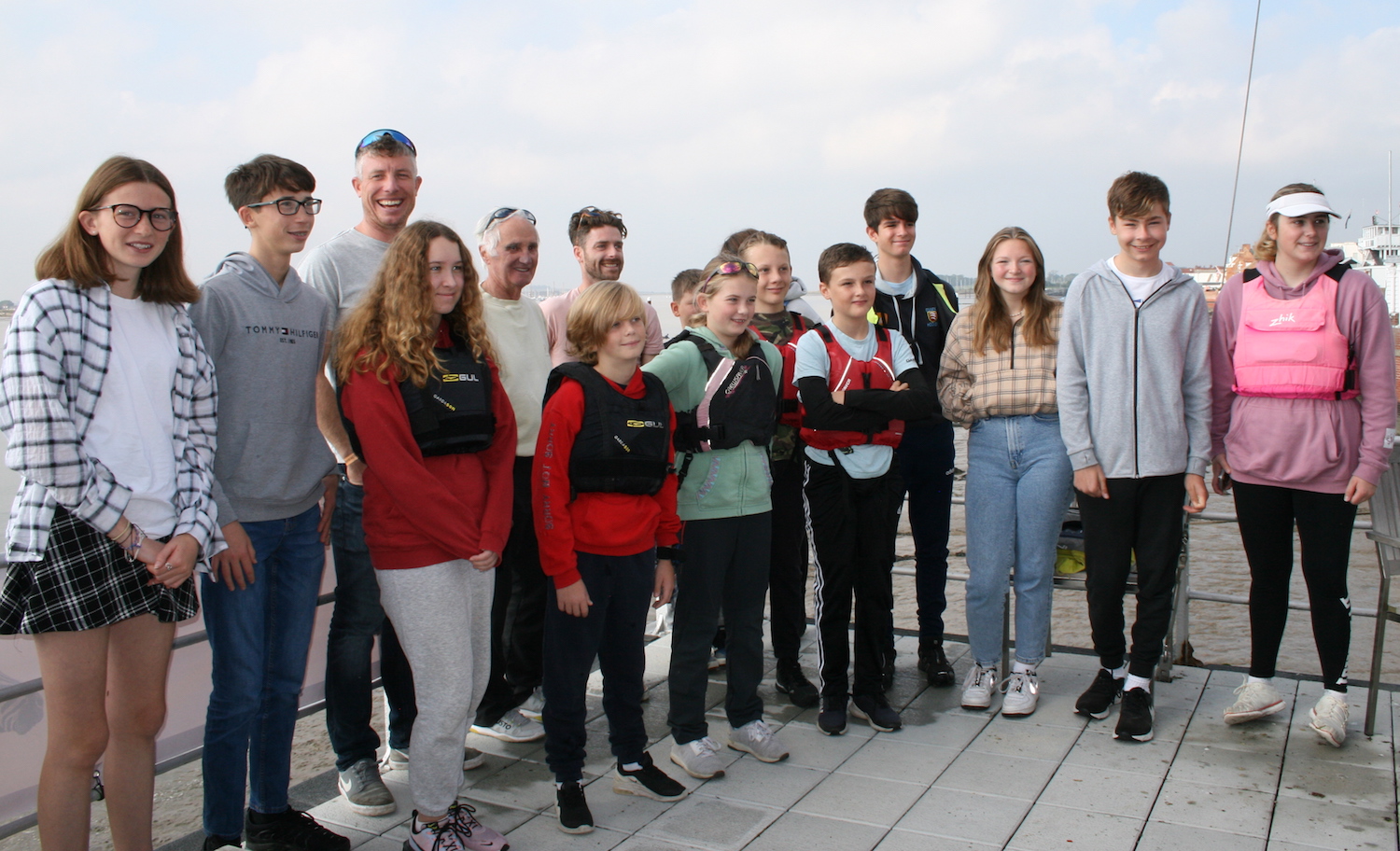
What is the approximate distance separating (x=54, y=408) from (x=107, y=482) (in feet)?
0.66

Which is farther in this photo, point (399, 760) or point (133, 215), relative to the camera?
point (399, 760)

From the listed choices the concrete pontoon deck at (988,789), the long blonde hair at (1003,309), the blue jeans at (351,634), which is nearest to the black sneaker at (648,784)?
the concrete pontoon deck at (988,789)

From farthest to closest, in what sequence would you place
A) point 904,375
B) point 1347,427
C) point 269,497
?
point 904,375, point 1347,427, point 269,497

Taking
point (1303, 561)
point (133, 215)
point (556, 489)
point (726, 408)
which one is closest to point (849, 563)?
point (726, 408)

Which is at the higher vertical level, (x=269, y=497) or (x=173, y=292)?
(x=173, y=292)

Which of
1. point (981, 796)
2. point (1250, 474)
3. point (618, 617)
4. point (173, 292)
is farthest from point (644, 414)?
point (1250, 474)

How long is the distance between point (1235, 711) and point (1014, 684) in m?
0.77

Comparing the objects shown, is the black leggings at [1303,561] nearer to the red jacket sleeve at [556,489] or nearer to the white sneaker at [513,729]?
the red jacket sleeve at [556,489]

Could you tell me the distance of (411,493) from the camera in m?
2.64

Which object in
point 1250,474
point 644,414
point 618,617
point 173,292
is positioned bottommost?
point 618,617

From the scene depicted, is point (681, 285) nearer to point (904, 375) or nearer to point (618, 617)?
point (904, 375)

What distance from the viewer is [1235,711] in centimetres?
364

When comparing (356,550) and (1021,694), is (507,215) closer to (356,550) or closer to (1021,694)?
(356,550)

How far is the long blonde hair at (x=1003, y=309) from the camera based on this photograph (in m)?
3.85
